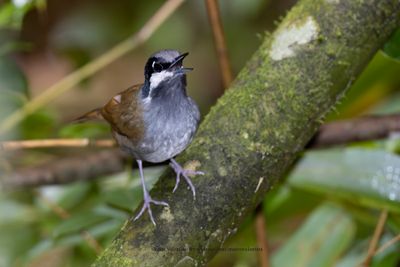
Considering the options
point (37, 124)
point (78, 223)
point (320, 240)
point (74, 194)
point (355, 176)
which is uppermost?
point (37, 124)

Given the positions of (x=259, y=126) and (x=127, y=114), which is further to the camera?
(x=127, y=114)

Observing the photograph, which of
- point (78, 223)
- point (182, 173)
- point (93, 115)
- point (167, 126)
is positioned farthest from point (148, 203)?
point (93, 115)

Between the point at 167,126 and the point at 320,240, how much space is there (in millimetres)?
1196

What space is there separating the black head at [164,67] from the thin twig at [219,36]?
1.04 metres

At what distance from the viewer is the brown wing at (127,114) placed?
2.75 m

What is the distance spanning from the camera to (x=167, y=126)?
2.72m

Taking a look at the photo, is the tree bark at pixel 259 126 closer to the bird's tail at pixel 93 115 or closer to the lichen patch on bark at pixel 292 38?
the lichen patch on bark at pixel 292 38

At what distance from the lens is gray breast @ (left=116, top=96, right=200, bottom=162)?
2682 millimetres

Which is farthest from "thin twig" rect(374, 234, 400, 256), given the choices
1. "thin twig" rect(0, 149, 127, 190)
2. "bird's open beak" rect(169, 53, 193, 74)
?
"thin twig" rect(0, 149, 127, 190)

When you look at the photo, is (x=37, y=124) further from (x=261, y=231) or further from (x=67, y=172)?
(x=261, y=231)

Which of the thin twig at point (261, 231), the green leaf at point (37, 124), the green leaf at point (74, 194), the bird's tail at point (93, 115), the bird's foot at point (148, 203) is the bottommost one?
the thin twig at point (261, 231)

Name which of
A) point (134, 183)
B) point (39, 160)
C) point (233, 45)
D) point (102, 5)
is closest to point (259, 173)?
point (134, 183)

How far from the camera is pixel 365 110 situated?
16.6 ft

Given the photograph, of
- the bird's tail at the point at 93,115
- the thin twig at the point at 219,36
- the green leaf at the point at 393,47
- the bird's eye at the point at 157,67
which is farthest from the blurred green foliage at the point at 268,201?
the bird's eye at the point at 157,67
